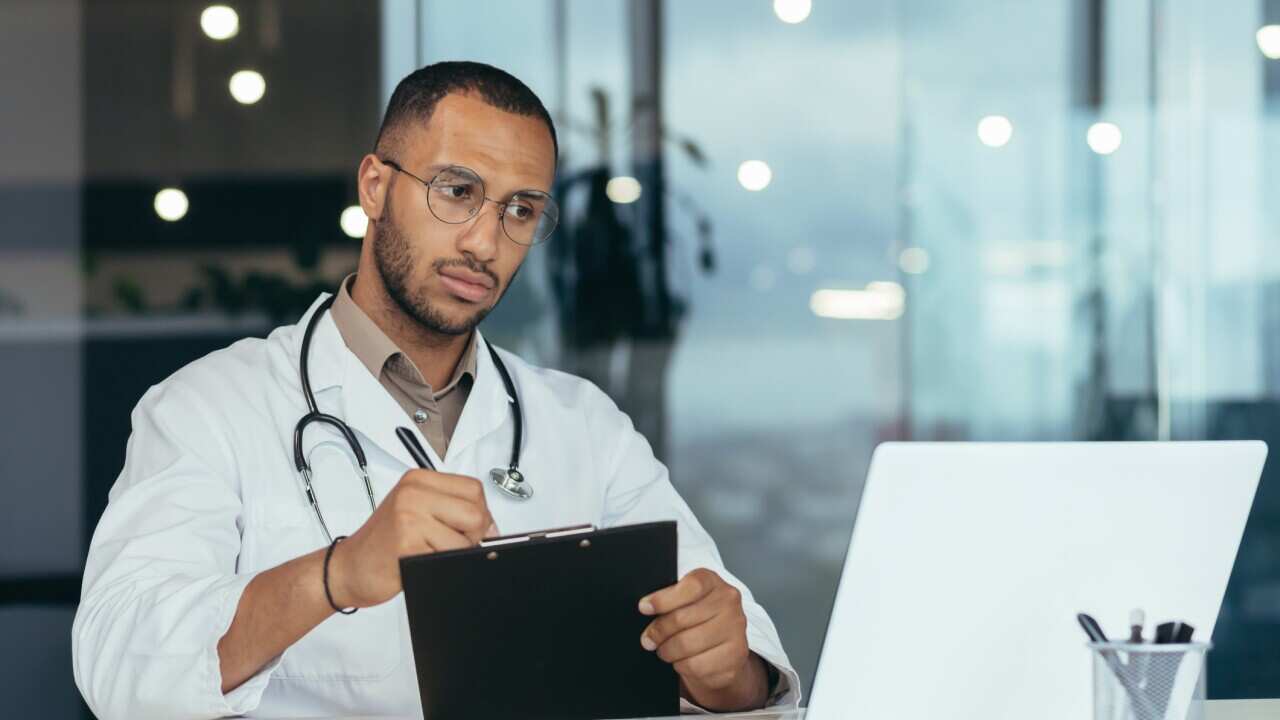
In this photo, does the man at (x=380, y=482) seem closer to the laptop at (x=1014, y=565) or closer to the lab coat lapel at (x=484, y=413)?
the lab coat lapel at (x=484, y=413)

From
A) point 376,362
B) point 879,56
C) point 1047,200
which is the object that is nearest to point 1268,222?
point 1047,200

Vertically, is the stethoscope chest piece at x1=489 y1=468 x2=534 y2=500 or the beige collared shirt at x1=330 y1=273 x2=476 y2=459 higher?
the beige collared shirt at x1=330 y1=273 x2=476 y2=459

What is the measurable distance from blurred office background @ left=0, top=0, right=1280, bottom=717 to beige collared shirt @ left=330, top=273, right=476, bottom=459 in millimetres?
1607

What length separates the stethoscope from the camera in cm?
153

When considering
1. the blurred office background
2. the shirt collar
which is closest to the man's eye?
the shirt collar

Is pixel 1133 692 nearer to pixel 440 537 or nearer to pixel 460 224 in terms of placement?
pixel 440 537

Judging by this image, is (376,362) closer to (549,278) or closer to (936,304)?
(549,278)

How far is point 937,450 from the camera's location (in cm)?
91

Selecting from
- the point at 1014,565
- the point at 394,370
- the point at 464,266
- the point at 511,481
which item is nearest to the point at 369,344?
the point at 394,370

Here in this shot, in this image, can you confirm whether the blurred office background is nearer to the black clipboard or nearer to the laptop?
the black clipboard

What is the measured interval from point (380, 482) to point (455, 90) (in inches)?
20.5

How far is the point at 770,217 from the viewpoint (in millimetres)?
3406

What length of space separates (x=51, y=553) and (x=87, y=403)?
38 centimetres

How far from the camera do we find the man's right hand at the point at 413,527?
44.5 inches
